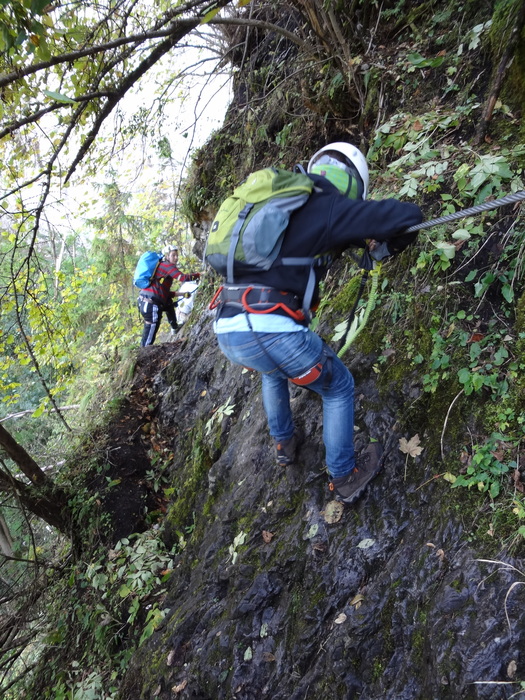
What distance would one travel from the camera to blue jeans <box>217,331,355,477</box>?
2803mm

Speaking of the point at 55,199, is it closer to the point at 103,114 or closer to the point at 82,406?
the point at 103,114

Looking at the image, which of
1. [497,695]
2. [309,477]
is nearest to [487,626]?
[497,695]

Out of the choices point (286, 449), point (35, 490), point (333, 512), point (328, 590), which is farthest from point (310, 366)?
point (35, 490)

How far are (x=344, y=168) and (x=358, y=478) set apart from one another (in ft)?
6.78

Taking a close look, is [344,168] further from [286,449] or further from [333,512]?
[333,512]

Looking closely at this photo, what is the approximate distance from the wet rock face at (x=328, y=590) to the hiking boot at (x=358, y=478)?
8 centimetres

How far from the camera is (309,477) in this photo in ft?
12.1

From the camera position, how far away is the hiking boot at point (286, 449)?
3705 millimetres

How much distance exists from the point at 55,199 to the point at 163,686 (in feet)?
14.9

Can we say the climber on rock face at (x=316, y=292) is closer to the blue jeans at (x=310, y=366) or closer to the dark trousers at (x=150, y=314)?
the blue jeans at (x=310, y=366)

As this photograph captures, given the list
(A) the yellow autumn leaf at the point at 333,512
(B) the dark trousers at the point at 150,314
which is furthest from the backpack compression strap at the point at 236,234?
(B) the dark trousers at the point at 150,314

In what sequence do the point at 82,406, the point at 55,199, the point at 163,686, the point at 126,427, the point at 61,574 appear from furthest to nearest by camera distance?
the point at 82,406 < the point at 126,427 < the point at 61,574 < the point at 55,199 < the point at 163,686

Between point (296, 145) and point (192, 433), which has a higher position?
point (296, 145)

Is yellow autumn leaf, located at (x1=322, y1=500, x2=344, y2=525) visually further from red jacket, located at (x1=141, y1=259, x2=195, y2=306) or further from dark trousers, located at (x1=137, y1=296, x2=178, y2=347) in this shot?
dark trousers, located at (x1=137, y1=296, x2=178, y2=347)
